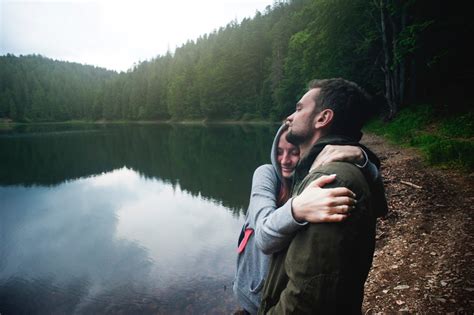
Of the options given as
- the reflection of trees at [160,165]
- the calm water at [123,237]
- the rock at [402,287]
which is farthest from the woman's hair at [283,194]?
the reflection of trees at [160,165]

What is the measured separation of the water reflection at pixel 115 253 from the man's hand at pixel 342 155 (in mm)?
5453

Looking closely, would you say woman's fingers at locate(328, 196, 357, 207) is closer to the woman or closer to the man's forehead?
the woman

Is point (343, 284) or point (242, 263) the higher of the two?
point (343, 284)

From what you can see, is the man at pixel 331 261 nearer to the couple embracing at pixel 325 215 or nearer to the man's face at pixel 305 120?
the couple embracing at pixel 325 215

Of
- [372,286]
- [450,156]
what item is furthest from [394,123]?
→ [372,286]

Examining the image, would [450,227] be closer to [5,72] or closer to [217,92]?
[217,92]

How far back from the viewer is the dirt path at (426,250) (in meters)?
4.02

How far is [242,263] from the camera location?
2201 millimetres

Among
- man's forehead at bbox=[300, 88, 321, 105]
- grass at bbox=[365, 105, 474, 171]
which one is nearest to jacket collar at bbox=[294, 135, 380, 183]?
man's forehead at bbox=[300, 88, 321, 105]

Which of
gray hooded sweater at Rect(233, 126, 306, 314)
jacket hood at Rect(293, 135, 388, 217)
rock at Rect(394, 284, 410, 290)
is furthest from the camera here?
rock at Rect(394, 284, 410, 290)

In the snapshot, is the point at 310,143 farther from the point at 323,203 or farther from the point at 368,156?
the point at 323,203

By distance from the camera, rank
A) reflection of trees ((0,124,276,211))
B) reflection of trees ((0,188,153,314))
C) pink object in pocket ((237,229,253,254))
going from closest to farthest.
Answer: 1. pink object in pocket ((237,229,253,254))
2. reflection of trees ((0,188,153,314))
3. reflection of trees ((0,124,276,211))

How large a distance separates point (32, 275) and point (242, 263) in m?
8.61

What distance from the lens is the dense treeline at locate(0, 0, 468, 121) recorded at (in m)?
16.8
